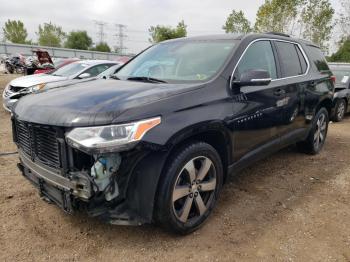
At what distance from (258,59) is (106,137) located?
218 cm

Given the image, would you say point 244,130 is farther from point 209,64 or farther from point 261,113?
point 209,64

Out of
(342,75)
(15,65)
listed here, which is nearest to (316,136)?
(342,75)

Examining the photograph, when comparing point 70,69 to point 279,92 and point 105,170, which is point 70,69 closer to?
point 279,92

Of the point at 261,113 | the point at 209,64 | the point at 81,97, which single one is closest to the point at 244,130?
the point at 261,113

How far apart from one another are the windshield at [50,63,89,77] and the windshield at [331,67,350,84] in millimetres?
7136

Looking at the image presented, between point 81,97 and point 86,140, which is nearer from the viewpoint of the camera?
point 86,140

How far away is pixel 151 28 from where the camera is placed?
48594 mm

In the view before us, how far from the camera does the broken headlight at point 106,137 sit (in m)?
2.34

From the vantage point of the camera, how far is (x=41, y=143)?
273cm

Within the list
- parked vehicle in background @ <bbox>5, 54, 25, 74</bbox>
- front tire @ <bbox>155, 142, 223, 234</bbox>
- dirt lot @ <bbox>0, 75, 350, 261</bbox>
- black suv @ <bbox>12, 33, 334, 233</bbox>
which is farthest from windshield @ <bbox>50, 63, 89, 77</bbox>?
parked vehicle in background @ <bbox>5, 54, 25, 74</bbox>

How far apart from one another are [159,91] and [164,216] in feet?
3.38

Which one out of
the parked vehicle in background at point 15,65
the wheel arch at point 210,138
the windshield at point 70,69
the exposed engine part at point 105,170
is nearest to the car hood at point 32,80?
the windshield at point 70,69

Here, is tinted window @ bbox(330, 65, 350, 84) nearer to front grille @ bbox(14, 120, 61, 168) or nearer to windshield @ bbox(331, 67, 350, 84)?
windshield @ bbox(331, 67, 350, 84)

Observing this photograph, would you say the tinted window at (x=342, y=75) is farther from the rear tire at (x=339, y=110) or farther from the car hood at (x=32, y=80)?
the car hood at (x=32, y=80)
